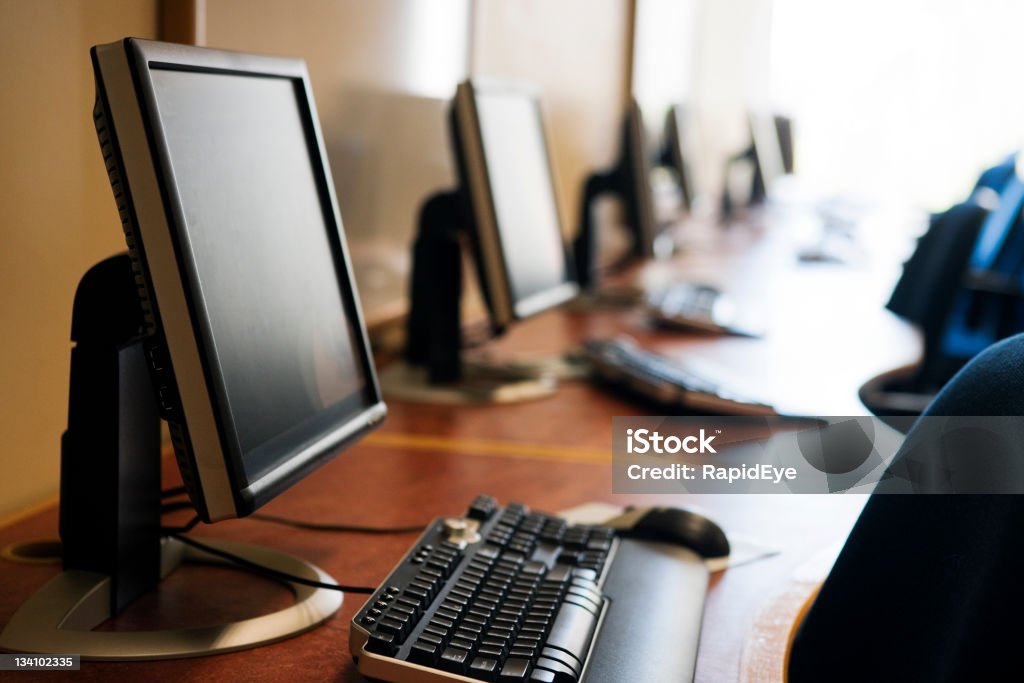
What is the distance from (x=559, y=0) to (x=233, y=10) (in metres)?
1.95

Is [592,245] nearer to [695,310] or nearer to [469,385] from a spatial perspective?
[695,310]

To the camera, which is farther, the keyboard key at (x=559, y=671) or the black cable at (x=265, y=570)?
the black cable at (x=265, y=570)

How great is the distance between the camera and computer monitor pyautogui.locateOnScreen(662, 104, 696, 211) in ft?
12.5

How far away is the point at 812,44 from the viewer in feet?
26.2

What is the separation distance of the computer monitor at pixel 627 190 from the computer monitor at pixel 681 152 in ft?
3.73

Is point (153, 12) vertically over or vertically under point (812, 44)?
over

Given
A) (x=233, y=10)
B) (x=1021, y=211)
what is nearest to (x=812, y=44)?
(x=1021, y=211)

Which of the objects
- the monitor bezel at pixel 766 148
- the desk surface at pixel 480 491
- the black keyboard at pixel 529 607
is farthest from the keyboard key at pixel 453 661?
the monitor bezel at pixel 766 148

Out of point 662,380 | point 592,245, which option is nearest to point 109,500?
point 662,380

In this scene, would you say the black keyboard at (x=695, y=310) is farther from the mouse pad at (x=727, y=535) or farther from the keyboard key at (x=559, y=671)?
the keyboard key at (x=559, y=671)

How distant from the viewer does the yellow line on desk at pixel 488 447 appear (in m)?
1.47

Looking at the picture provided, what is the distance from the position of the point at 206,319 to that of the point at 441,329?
0.98m

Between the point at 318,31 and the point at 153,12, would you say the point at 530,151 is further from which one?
the point at 153,12

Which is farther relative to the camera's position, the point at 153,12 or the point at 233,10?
the point at 233,10
